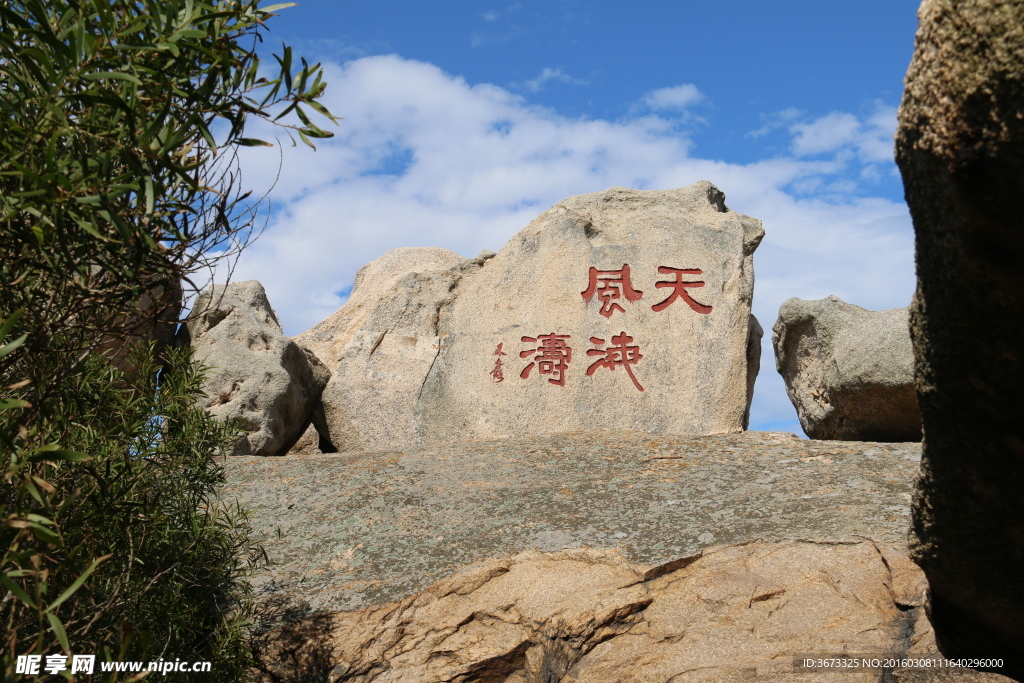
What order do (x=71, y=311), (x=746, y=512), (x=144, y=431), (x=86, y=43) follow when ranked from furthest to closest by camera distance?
1. (x=746, y=512)
2. (x=144, y=431)
3. (x=71, y=311)
4. (x=86, y=43)

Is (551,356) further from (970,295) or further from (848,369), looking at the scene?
(970,295)

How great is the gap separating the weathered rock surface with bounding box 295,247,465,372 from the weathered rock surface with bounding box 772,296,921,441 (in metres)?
3.71

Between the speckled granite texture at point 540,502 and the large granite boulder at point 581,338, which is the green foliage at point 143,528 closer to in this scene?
the speckled granite texture at point 540,502

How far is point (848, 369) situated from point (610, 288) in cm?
224

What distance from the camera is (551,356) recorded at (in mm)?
7645

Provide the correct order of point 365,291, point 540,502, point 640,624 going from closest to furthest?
1. point 640,624
2. point 540,502
3. point 365,291

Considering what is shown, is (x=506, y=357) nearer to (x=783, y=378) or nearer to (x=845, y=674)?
(x=783, y=378)

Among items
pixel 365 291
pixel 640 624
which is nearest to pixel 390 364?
pixel 365 291

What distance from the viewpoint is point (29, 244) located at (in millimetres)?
2752

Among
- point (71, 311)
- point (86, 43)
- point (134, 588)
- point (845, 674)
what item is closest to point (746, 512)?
point (845, 674)

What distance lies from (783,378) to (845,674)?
5.11 meters

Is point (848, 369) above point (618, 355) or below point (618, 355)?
below

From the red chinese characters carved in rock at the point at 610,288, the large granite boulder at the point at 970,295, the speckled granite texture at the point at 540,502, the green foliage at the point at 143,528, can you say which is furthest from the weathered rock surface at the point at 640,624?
the red chinese characters carved in rock at the point at 610,288

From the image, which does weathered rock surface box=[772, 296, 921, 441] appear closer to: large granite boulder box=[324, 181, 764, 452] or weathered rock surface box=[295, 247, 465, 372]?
large granite boulder box=[324, 181, 764, 452]
